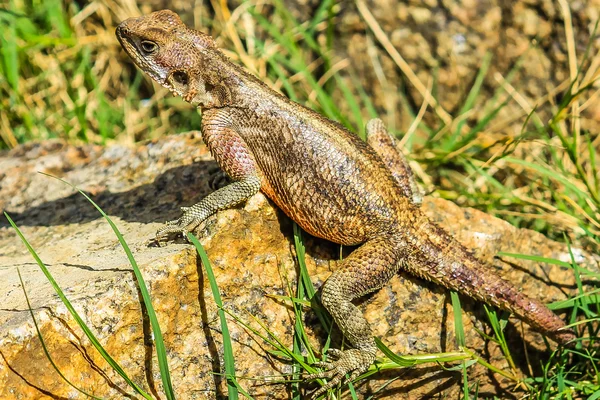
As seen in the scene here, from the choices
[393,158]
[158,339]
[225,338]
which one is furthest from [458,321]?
[158,339]

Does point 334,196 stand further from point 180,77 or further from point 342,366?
point 180,77

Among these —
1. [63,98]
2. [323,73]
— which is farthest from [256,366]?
[63,98]

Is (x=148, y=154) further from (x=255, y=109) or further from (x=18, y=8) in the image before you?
(x=18, y=8)

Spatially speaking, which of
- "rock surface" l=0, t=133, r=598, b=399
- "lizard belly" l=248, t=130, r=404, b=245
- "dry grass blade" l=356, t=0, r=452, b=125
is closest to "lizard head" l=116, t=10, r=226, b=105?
"rock surface" l=0, t=133, r=598, b=399

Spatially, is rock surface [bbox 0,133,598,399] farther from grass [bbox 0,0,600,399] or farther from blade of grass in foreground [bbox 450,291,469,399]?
grass [bbox 0,0,600,399]

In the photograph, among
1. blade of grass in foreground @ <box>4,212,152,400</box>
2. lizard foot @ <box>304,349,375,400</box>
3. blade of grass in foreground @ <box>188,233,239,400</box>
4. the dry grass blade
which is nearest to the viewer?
blade of grass in foreground @ <box>4,212,152,400</box>

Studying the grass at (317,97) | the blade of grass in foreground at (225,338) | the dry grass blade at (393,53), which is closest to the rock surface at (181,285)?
the blade of grass in foreground at (225,338)
